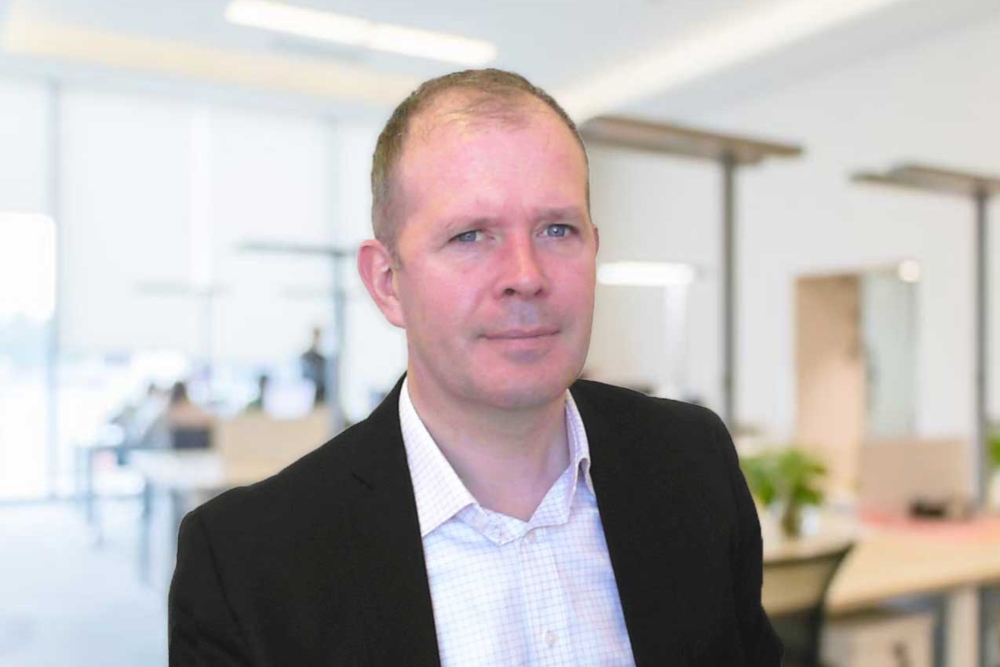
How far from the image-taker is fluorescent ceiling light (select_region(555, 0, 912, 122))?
6434 millimetres

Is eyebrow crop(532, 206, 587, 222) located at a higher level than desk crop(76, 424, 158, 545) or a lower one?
higher

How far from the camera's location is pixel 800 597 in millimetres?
2361

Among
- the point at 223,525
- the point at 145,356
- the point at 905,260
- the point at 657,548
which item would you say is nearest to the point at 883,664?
the point at 657,548

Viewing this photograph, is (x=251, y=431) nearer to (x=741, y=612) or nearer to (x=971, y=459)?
(x=971, y=459)

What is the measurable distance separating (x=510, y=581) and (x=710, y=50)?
276 inches

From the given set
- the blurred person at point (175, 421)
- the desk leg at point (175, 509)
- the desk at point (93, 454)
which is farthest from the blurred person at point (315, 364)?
the desk leg at point (175, 509)

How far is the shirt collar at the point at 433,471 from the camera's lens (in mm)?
1017

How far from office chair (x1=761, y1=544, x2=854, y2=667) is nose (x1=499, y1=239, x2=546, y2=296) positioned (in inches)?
59.7

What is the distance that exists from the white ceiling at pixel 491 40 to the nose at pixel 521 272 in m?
5.72

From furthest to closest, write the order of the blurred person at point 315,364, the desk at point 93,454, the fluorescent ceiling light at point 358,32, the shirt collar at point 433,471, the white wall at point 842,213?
the blurred person at point 315,364 → the desk at point 93,454 → the fluorescent ceiling light at point 358,32 → the white wall at point 842,213 → the shirt collar at point 433,471

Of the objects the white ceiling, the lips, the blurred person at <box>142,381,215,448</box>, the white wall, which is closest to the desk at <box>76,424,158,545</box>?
the blurred person at <box>142,381,215,448</box>

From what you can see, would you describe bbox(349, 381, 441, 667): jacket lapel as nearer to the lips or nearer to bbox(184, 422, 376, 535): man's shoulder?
bbox(184, 422, 376, 535): man's shoulder

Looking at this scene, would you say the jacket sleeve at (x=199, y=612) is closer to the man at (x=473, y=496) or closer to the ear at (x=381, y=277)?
the man at (x=473, y=496)

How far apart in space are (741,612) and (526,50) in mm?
6728
